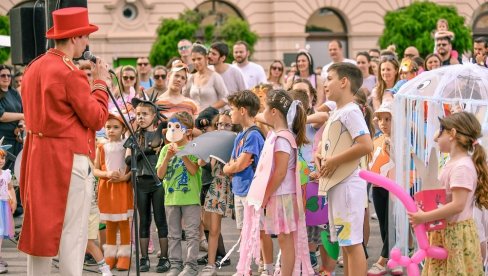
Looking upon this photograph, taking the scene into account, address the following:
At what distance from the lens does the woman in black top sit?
13.5m

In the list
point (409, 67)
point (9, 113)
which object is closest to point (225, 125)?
point (409, 67)

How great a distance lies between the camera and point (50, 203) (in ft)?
23.0

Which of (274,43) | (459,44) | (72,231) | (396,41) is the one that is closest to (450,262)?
(72,231)

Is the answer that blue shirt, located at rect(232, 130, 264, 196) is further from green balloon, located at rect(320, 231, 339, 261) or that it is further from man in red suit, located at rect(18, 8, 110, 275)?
man in red suit, located at rect(18, 8, 110, 275)

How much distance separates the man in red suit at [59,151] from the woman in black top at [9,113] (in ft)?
21.3

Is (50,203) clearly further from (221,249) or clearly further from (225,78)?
(225,78)

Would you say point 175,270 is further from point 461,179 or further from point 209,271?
Result: point 461,179

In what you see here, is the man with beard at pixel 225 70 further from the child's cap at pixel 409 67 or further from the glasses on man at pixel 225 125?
the glasses on man at pixel 225 125

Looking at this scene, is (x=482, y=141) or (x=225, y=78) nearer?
(x=482, y=141)

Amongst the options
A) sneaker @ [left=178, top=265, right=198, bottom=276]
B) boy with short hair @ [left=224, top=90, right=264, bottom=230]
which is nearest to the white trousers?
Answer: boy with short hair @ [left=224, top=90, right=264, bottom=230]

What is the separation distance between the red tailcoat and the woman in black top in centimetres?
658

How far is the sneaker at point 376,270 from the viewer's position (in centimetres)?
936

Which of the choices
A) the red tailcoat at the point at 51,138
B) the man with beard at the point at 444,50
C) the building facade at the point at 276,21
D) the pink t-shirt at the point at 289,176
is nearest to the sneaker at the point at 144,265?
the pink t-shirt at the point at 289,176

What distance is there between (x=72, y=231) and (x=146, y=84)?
27.6 feet
